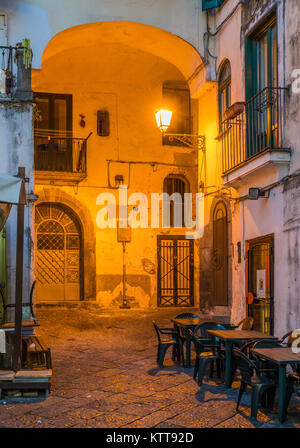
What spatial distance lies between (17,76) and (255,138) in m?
4.62

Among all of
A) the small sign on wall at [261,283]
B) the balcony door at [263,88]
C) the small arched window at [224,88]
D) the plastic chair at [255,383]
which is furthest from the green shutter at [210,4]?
the plastic chair at [255,383]

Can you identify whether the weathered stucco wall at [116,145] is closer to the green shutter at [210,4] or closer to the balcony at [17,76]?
the green shutter at [210,4]

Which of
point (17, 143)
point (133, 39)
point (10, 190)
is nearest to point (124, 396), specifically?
point (10, 190)

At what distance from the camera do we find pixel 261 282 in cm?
1082

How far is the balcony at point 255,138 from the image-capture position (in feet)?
31.7

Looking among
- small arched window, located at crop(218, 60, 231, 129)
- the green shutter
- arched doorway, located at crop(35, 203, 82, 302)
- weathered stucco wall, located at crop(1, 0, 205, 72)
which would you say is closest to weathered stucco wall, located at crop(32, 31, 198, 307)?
arched doorway, located at crop(35, 203, 82, 302)

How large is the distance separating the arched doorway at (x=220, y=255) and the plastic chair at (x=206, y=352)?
3.55 meters

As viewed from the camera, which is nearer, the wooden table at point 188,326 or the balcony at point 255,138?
the wooden table at point 188,326

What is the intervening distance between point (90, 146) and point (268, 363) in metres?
11.3

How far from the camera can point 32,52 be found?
12.0 metres

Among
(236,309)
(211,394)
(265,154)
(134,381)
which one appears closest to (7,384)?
(134,381)

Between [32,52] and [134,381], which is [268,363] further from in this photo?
[32,52]

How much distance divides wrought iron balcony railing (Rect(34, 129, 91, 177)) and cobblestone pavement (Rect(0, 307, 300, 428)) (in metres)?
5.88

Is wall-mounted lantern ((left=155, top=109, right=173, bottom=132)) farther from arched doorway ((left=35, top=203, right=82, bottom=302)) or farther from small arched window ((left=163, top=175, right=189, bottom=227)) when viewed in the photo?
arched doorway ((left=35, top=203, right=82, bottom=302))
